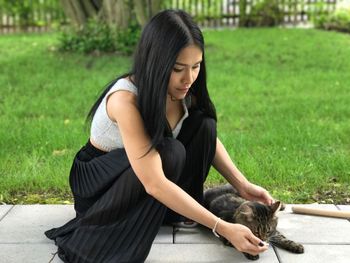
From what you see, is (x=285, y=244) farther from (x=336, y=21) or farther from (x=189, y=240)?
(x=336, y=21)

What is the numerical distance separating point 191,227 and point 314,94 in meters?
4.08

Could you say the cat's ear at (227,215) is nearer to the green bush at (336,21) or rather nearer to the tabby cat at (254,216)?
the tabby cat at (254,216)

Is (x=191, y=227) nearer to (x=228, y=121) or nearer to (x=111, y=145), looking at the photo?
(x=111, y=145)

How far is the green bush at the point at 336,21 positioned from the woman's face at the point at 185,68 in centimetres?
1215

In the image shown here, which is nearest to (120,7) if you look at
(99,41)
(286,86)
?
(99,41)

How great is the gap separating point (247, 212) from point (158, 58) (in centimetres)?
105

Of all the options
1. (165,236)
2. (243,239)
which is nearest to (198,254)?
(165,236)

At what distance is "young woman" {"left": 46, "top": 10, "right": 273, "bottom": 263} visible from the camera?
251cm

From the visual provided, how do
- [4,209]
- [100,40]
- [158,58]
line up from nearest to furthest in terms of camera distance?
1. [158,58]
2. [4,209]
3. [100,40]

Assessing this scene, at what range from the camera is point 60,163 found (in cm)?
451

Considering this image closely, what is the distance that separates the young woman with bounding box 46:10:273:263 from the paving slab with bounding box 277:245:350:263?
358 millimetres

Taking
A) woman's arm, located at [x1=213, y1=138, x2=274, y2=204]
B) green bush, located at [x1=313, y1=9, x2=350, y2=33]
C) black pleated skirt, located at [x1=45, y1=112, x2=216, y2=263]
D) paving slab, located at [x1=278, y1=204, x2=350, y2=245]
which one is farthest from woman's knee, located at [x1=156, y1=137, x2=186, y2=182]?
green bush, located at [x1=313, y1=9, x2=350, y2=33]

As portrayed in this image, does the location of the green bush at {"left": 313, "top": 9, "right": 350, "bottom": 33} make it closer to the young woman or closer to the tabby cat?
the tabby cat

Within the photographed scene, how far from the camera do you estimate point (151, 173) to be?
8.46 ft
